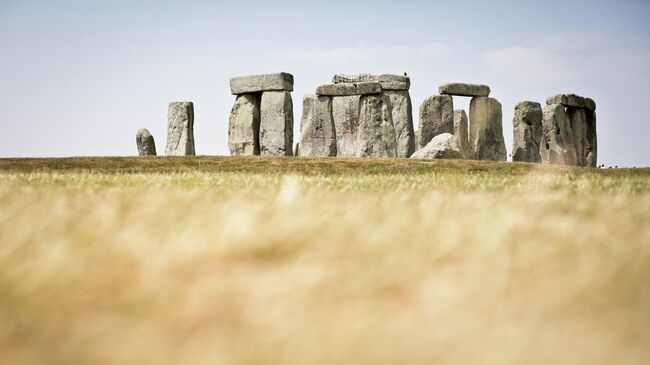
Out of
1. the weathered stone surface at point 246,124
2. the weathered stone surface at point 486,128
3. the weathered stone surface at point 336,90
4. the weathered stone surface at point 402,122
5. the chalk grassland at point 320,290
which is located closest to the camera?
the chalk grassland at point 320,290

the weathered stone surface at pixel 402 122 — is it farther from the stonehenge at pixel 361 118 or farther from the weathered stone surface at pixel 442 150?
the weathered stone surface at pixel 442 150

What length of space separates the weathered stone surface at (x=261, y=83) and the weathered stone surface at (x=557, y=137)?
30.4 ft

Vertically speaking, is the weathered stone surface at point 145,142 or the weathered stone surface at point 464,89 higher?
the weathered stone surface at point 464,89

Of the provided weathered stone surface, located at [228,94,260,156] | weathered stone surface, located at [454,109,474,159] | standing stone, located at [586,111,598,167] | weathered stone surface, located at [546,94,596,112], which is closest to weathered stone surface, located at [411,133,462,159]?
weathered stone surface, located at [454,109,474,159]

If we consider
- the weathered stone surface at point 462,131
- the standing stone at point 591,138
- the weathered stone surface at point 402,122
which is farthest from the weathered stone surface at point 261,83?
the standing stone at point 591,138

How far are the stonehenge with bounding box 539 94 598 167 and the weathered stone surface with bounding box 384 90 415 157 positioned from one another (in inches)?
199

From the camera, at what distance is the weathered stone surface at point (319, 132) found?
21.5 metres

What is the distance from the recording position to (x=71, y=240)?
136cm

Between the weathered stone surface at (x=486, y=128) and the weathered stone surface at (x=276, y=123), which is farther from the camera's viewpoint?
the weathered stone surface at (x=486, y=128)

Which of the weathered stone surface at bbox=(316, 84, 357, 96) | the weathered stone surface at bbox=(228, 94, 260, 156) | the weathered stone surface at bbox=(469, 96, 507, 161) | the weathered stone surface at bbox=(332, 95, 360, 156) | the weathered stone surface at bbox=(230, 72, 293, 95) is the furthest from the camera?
the weathered stone surface at bbox=(469, 96, 507, 161)

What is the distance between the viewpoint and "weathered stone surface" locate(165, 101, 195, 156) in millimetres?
23438

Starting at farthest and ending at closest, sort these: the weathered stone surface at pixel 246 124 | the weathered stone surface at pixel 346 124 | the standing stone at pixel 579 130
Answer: the standing stone at pixel 579 130 → the weathered stone surface at pixel 346 124 → the weathered stone surface at pixel 246 124

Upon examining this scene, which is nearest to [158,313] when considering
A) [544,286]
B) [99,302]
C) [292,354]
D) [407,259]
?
[99,302]

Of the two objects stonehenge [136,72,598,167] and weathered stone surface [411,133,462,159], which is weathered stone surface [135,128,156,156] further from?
weathered stone surface [411,133,462,159]
